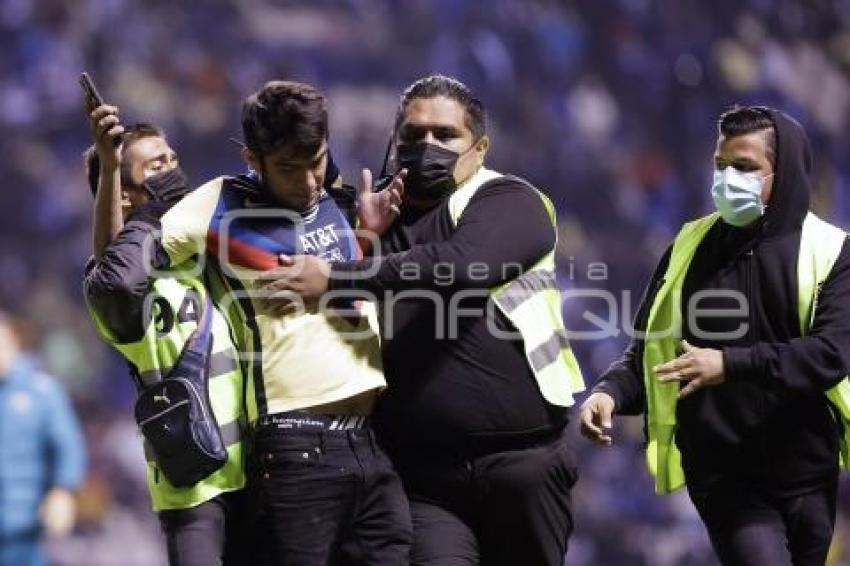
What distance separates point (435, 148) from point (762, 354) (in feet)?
3.24

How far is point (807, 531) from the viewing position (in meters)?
4.41

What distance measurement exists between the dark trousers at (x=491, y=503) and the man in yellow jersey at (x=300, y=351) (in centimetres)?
25

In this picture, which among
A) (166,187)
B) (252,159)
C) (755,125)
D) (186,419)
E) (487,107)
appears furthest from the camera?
(487,107)

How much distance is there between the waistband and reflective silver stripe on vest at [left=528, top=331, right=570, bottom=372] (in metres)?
0.53

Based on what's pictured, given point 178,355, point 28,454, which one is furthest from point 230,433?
point 28,454

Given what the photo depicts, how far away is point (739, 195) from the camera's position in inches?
174

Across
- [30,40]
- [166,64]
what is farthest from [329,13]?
[30,40]

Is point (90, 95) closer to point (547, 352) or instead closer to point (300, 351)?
point (300, 351)

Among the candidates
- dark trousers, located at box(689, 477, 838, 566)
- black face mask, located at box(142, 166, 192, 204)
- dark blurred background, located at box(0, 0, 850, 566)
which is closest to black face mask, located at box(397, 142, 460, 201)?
black face mask, located at box(142, 166, 192, 204)

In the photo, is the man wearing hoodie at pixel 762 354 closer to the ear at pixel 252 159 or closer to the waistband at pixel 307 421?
the waistband at pixel 307 421

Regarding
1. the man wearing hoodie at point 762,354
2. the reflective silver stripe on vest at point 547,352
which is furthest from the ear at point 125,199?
the man wearing hoodie at point 762,354

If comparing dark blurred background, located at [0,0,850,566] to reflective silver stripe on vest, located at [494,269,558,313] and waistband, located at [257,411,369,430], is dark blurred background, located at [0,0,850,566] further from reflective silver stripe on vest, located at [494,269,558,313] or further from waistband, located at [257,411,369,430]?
waistband, located at [257,411,369,430]

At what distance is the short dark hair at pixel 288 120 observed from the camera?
3836 millimetres

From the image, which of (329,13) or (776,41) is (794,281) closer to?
(329,13)
